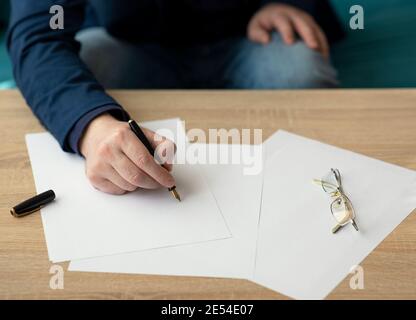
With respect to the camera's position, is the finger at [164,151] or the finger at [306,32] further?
the finger at [306,32]

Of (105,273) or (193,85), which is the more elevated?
(105,273)

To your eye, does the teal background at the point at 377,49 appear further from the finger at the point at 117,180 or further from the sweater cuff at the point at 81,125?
the finger at the point at 117,180

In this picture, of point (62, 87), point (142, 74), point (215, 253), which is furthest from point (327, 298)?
point (142, 74)

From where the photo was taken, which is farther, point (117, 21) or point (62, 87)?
point (117, 21)

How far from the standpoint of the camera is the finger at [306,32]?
3.61 ft

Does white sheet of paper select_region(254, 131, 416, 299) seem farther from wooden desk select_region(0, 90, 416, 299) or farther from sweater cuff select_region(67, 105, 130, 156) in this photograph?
sweater cuff select_region(67, 105, 130, 156)

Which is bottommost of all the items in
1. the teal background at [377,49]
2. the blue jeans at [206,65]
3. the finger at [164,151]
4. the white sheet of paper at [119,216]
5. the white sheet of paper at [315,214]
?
the teal background at [377,49]

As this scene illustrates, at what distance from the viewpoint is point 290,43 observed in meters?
1.11

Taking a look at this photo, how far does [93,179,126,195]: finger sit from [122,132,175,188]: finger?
0.05 meters

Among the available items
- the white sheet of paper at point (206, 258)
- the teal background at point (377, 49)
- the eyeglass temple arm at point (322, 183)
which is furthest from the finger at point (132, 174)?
the teal background at point (377, 49)

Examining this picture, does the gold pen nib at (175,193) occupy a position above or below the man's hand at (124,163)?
below
